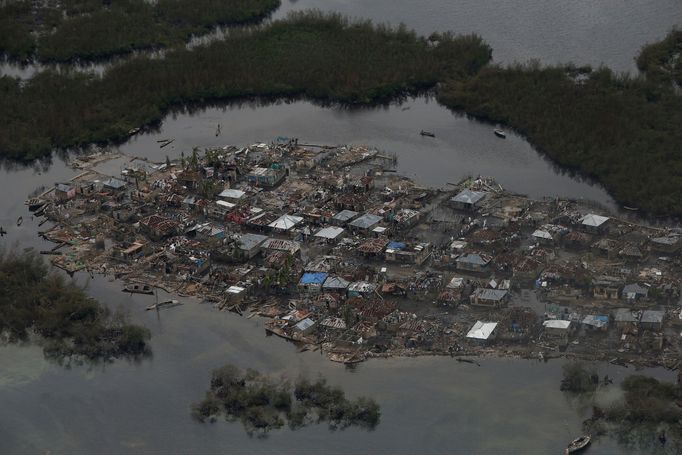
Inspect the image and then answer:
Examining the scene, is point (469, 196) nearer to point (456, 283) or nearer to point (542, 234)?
point (542, 234)

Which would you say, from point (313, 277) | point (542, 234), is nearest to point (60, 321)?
point (313, 277)

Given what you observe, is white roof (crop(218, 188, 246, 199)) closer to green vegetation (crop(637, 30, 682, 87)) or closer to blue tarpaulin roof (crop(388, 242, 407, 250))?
blue tarpaulin roof (crop(388, 242, 407, 250))

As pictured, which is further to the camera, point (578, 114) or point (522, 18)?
point (522, 18)

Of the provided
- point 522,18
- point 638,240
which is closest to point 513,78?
point 522,18

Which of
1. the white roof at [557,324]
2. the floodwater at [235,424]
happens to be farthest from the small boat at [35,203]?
the white roof at [557,324]

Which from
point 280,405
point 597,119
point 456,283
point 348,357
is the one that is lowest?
point 280,405

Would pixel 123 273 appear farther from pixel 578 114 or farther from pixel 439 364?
pixel 578 114
